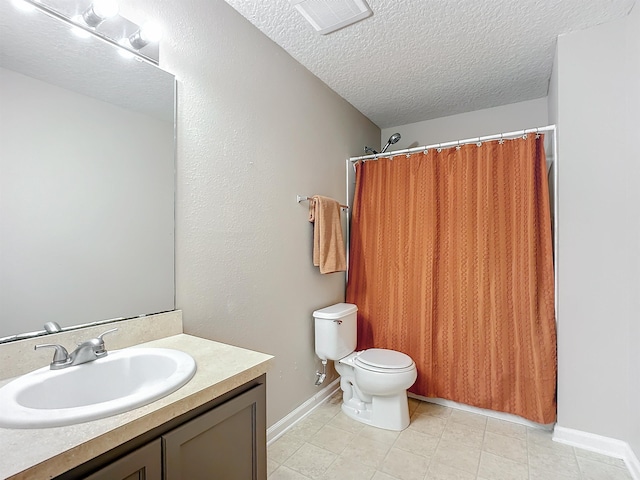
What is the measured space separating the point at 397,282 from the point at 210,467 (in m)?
1.87

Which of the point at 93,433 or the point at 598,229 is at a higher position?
the point at 598,229

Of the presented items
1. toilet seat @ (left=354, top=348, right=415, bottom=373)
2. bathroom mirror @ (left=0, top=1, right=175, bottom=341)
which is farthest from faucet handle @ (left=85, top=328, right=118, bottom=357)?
toilet seat @ (left=354, top=348, right=415, bottom=373)

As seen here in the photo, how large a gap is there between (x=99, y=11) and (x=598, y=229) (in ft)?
8.23

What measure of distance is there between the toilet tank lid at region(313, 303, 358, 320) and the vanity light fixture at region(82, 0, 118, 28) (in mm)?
1855

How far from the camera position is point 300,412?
7.02 ft

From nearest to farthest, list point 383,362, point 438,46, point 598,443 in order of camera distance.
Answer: point 598,443
point 438,46
point 383,362

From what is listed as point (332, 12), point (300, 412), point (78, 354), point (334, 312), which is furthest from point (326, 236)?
point (78, 354)

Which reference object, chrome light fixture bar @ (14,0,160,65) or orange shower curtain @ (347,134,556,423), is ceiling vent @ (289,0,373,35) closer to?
chrome light fixture bar @ (14,0,160,65)

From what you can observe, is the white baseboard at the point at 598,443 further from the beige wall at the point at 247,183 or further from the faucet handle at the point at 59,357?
the faucet handle at the point at 59,357

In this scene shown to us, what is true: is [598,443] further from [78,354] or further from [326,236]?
[78,354]

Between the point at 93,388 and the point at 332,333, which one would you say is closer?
the point at 93,388

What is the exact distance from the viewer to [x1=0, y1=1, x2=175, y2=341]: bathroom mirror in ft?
3.19

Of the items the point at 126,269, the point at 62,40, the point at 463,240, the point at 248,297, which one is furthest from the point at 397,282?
the point at 62,40

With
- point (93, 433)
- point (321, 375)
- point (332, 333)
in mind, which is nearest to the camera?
point (93, 433)
